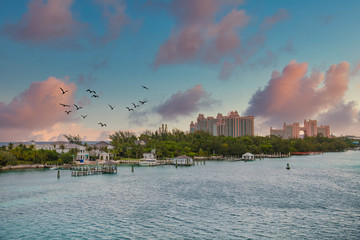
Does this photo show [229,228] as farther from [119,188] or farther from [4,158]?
[4,158]

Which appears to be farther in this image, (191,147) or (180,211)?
(191,147)

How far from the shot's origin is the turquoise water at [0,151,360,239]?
24938mm

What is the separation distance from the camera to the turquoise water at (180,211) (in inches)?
982

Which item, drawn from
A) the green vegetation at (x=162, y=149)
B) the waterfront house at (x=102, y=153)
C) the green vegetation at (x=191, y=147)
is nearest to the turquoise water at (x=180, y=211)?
the green vegetation at (x=162, y=149)

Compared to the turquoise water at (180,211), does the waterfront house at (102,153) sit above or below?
above

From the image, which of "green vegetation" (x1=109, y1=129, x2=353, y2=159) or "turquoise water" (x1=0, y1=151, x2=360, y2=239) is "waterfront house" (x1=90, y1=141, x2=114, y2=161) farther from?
"turquoise water" (x1=0, y1=151, x2=360, y2=239)

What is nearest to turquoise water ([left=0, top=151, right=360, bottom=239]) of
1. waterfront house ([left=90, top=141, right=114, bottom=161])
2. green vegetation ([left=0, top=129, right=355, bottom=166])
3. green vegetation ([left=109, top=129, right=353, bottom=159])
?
green vegetation ([left=0, top=129, right=355, bottom=166])

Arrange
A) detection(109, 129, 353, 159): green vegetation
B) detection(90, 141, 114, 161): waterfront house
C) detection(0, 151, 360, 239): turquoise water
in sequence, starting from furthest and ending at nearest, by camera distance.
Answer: detection(109, 129, 353, 159): green vegetation < detection(90, 141, 114, 161): waterfront house < detection(0, 151, 360, 239): turquoise water

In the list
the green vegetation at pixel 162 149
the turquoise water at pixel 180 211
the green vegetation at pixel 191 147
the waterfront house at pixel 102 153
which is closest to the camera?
the turquoise water at pixel 180 211

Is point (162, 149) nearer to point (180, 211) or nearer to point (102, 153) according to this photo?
point (102, 153)

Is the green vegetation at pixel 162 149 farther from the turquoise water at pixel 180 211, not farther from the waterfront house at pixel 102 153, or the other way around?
the turquoise water at pixel 180 211

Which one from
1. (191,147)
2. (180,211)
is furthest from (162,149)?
(180,211)

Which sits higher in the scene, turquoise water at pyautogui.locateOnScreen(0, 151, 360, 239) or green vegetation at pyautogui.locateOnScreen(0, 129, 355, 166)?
green vegetation at pyautogui.locateOnScreen(0, 129, 355, 166)

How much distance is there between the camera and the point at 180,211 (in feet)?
103
